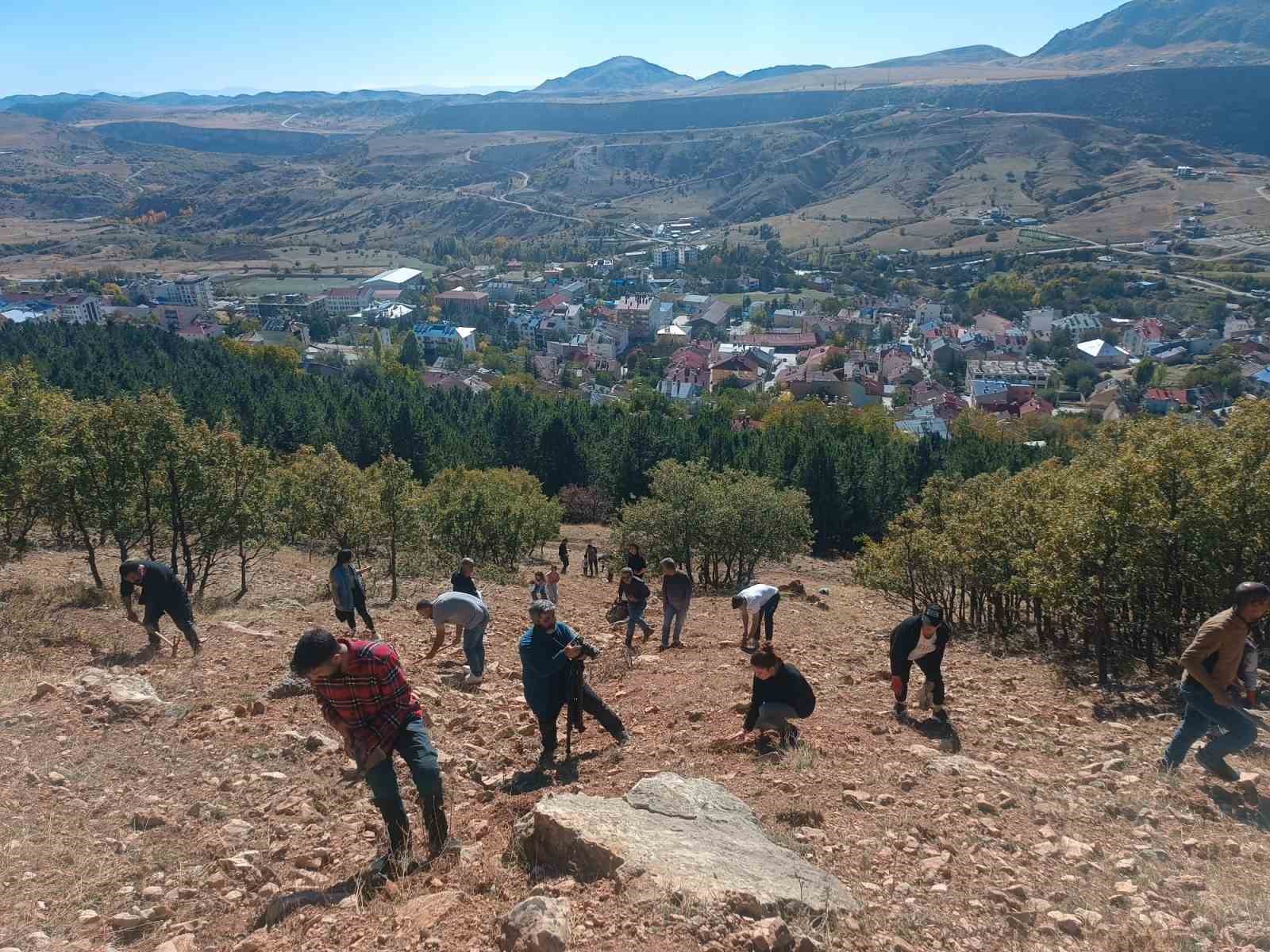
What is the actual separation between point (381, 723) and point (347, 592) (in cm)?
692

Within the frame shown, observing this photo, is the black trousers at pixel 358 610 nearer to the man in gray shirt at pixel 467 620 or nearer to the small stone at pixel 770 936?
the man in gray shirt at pixel 467 620

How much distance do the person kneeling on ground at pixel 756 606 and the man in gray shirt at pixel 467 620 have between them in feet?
13.2

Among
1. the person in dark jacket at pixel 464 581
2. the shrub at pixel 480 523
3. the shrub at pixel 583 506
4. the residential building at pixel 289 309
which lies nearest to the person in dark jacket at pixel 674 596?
the person in dark jacket at pixel 464 581

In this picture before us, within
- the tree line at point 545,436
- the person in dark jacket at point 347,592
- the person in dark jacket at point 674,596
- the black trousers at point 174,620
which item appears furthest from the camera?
the tree line at point 545,436

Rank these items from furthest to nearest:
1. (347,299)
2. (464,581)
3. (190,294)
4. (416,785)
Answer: (347,299), (190,294), (464,581), (416,785)

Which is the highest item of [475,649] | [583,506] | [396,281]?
[475,649]

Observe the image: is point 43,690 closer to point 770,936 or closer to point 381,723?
point 381,723

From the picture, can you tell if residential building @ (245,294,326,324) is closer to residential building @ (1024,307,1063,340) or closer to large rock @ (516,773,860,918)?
residential building @ (1024,307,1063,340)

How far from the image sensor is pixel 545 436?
58.9m

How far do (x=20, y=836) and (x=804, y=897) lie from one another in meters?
6.21

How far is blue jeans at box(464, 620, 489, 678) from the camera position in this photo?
1064 centimetres

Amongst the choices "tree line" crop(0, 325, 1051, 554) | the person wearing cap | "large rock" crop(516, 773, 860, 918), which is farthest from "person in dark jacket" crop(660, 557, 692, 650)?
"tree line" crop(0, 325, 1051, 554)

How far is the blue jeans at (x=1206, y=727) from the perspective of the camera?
291 inches

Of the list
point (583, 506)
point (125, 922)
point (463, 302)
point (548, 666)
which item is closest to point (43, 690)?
point (125, 922)
